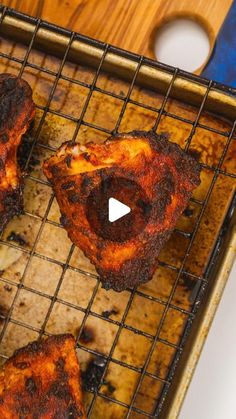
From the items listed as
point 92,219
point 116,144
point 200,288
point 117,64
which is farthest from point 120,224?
point 117,64

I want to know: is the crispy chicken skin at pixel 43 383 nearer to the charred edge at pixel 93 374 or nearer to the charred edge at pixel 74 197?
the charred edge at pixel 93 374

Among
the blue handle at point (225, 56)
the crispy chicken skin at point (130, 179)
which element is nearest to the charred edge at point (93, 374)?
the crispy chicken skin at point (130, 179)

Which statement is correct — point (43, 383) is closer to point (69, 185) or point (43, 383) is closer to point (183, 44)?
point (69, 185)

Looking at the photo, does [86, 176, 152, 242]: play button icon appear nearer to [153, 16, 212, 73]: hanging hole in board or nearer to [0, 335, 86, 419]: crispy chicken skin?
[0, 335, 86, 419]: crispy chicken skin

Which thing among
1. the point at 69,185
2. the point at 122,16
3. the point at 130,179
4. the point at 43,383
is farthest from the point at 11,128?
the point at 43,383

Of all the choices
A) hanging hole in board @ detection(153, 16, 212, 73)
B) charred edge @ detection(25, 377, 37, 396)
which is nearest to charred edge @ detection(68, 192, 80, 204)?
charred edge @ detection(25, 377, 37, 396)

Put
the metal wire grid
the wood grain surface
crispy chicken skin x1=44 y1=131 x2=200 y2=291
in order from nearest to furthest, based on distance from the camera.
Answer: crispy chicken skin x1=44 y1=131 x2=200 y2=291
the metal wire grid
the wood grain surface

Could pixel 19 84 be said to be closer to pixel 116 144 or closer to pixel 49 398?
pixel 116 144

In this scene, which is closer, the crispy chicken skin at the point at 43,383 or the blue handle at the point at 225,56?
the crispy chicken skin at the point at 43,383
